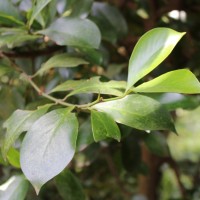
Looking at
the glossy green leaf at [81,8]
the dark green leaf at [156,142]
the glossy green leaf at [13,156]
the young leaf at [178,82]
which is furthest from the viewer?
the dark green leaf at [156,142]

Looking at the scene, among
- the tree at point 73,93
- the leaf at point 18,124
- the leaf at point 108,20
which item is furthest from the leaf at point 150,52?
the leaf at point 108,20

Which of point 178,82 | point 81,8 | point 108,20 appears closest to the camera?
point 178,82

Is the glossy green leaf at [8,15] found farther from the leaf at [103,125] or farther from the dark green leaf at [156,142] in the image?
the dark green leaf at [156,142]

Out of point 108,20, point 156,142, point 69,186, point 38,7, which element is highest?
point 38,7

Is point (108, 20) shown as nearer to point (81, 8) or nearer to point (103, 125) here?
point (81, 8)

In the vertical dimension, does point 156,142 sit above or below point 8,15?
below

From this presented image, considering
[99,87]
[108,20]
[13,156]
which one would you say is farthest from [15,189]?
[108,20]

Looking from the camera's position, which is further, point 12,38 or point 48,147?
point 12,38
